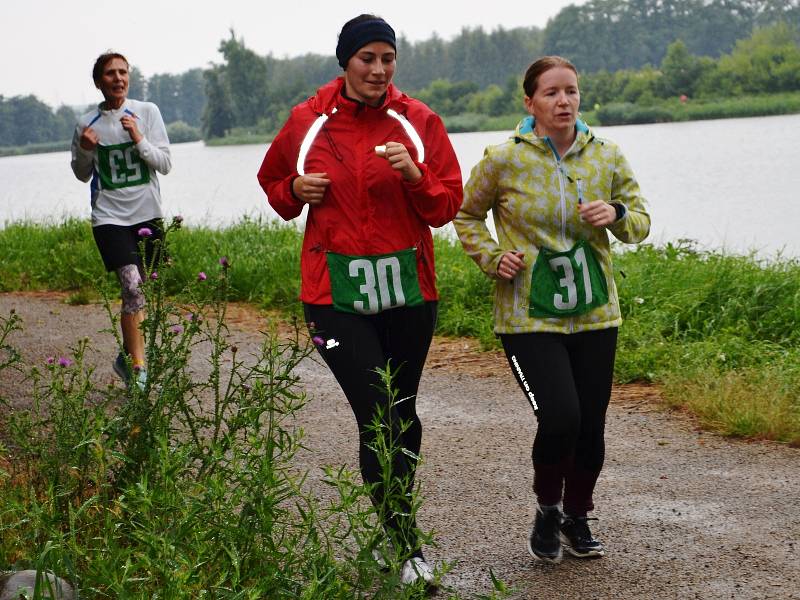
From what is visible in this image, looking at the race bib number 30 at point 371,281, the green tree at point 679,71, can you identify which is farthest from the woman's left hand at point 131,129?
the green tree at point 679,71

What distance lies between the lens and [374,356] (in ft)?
13.4

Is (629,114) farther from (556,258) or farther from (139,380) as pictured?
(556,258)

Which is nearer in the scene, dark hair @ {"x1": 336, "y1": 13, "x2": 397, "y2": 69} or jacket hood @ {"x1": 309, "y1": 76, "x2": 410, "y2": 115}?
dark hair @ {"x1": 336, "y1": 13, "x2": 397, "y2": 69}

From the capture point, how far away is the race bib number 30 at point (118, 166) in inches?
271

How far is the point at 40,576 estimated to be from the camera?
317cm

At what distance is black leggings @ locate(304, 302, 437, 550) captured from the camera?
4.06 m

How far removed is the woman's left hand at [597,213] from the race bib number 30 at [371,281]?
60 centimetres

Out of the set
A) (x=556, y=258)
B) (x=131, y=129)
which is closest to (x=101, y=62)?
(x=131, y=129)

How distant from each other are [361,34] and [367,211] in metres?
0.58

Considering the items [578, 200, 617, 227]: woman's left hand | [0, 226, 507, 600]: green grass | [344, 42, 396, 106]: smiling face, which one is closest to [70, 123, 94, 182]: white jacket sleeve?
[0, 226, 507, 600]: green grass

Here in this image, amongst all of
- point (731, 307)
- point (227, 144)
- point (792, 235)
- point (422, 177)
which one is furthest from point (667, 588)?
point (227, 144)

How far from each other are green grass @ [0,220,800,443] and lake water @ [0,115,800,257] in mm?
941

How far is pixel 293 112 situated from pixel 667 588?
208 cm

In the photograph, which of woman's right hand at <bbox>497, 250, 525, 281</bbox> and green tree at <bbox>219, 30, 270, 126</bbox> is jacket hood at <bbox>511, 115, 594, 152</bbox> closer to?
woman's right hand at <bbox>497, 250, 525, 281</bbox>
